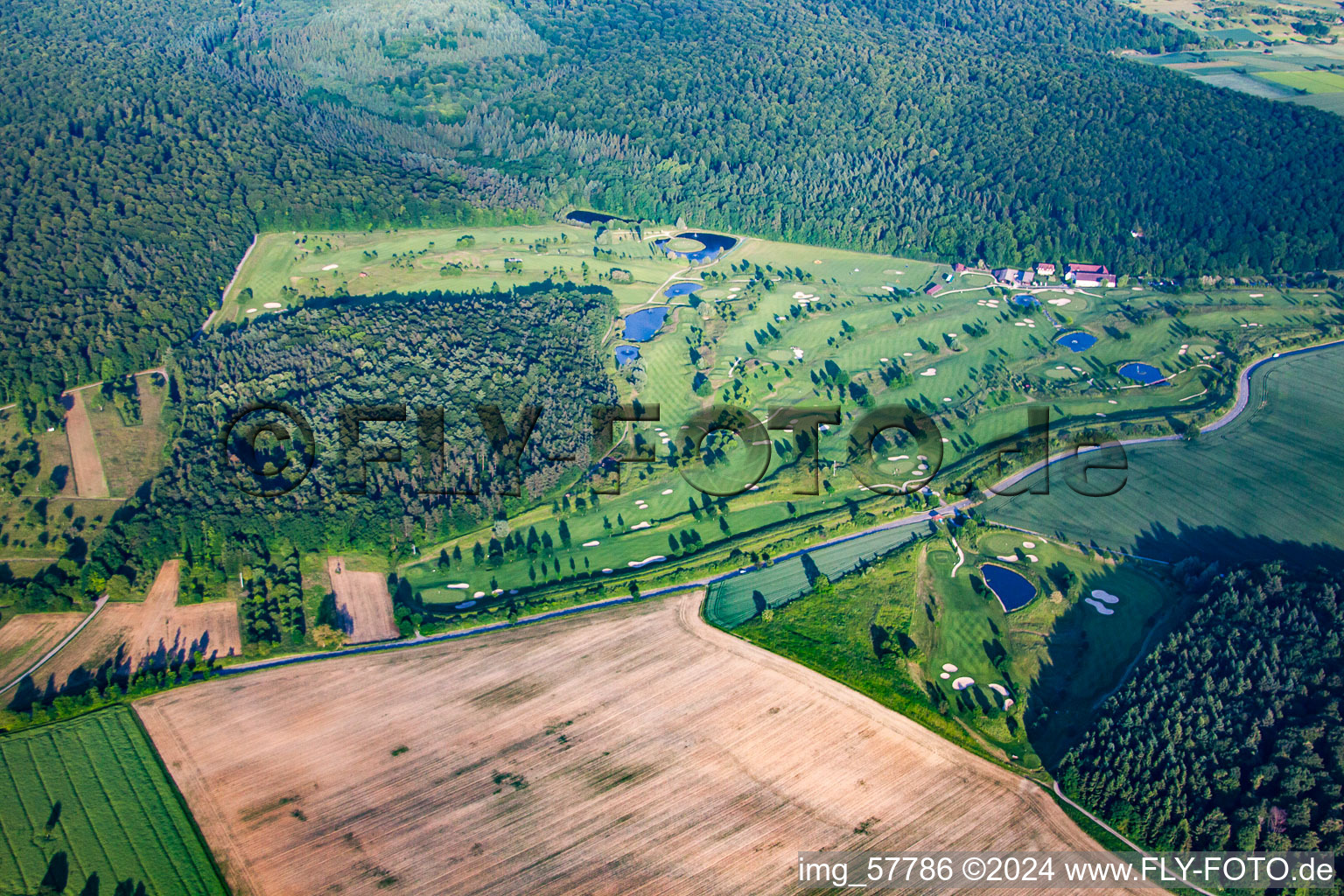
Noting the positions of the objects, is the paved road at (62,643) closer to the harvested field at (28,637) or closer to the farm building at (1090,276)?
the harvested field at (28,637)

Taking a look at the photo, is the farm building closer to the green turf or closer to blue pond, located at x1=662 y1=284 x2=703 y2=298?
the green turf

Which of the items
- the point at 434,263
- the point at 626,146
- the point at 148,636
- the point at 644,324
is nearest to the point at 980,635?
the point at 148,636

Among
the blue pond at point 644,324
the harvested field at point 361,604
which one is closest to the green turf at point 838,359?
the blue pond at point 644,324

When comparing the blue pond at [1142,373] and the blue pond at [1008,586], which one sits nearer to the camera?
the blue pond at [1008,586]

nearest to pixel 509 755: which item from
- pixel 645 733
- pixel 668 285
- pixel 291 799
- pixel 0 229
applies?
pixel 645 733

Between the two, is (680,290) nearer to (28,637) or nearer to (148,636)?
(148,636)

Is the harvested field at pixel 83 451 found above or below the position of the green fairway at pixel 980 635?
above

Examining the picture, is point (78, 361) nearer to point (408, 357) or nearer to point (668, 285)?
point (408, 357)
